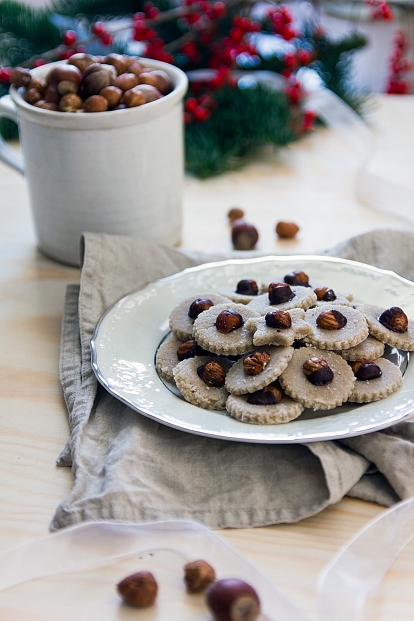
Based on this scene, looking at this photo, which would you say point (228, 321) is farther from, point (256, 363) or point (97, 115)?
point (97, 115)

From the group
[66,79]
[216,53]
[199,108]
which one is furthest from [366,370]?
[216,53]

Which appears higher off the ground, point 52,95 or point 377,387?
point 52,95

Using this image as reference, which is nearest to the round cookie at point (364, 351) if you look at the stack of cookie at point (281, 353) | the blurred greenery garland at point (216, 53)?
the stack of cookie at point (281, 353)

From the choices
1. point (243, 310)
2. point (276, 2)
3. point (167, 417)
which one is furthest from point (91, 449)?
point (276, 2)

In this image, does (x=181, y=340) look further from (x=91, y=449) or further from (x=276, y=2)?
(x=276, y=2)

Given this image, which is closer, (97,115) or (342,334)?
(342,334)
